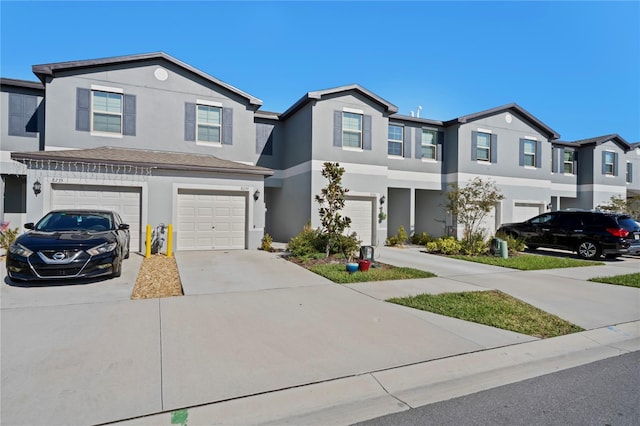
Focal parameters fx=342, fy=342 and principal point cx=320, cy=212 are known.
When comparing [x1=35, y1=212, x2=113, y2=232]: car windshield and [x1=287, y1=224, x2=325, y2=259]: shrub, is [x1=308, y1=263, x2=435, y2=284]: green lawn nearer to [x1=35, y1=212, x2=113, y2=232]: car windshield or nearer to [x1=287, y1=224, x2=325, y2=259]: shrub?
[x1=287, y1=224, x2=325, y2=259]: shrub

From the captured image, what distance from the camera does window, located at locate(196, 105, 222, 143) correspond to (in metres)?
14.5

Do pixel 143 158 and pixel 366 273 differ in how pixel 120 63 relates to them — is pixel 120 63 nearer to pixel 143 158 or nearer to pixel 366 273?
pixel 143 158

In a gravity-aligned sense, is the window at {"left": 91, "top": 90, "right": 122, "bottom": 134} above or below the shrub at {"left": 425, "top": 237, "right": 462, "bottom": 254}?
above

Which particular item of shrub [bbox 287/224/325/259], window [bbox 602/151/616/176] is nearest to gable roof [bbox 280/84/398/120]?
shrub [bbox 287/224/325/259]

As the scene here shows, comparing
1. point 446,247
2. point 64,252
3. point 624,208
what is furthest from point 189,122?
point 624,208

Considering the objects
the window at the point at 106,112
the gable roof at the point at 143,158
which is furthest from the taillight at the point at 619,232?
the window at the point at 106,112

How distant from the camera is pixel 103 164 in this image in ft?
36.8

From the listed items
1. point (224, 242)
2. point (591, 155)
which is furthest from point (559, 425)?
point (591, 155)

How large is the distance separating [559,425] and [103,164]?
12802mm

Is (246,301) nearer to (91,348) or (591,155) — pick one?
(91,348)

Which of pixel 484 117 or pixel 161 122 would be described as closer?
pixel 161 122

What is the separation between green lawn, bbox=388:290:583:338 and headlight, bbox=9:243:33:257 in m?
7.01

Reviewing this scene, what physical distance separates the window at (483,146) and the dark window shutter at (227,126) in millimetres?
12501

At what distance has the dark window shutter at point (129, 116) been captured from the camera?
520 inches
